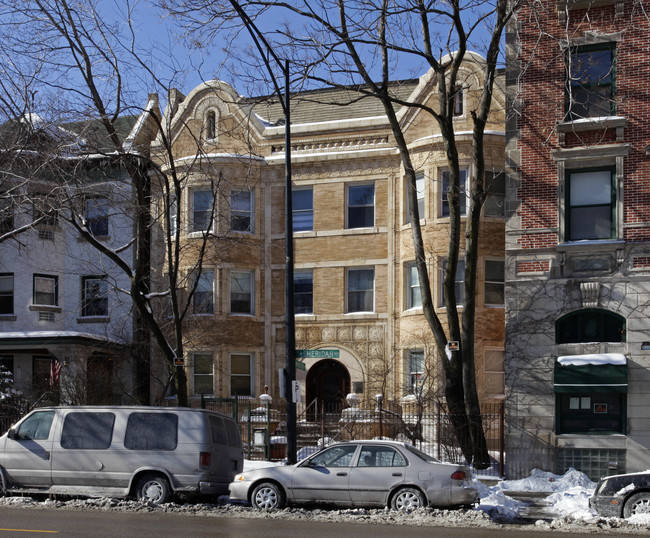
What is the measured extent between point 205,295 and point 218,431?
14.3 m

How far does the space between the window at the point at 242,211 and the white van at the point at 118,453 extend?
1453 cm

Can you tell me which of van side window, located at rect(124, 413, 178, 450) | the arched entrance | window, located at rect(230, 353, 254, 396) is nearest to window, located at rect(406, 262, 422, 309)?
the arched entrance

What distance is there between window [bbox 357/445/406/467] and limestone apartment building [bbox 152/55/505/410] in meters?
12.3

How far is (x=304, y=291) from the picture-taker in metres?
30.2

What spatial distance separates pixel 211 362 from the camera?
98.5 ft

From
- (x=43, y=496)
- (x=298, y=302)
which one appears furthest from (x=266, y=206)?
(x=43, y=496)

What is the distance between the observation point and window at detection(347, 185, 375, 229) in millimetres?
29719

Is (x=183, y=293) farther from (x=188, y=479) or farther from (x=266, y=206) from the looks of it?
(x=188, y=479)

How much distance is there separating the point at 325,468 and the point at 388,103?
943 cm

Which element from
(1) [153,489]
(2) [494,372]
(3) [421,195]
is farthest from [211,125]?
(1) [153,489]

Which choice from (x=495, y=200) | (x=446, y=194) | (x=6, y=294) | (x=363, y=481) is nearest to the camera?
(x=363, y=481)

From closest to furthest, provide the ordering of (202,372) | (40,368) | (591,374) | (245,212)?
(591,374) → (202,372) → (245,212) → (40,368)

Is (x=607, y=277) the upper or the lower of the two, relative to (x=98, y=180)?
lower

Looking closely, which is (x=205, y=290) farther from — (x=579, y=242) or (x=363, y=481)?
(x=363, y=481)
